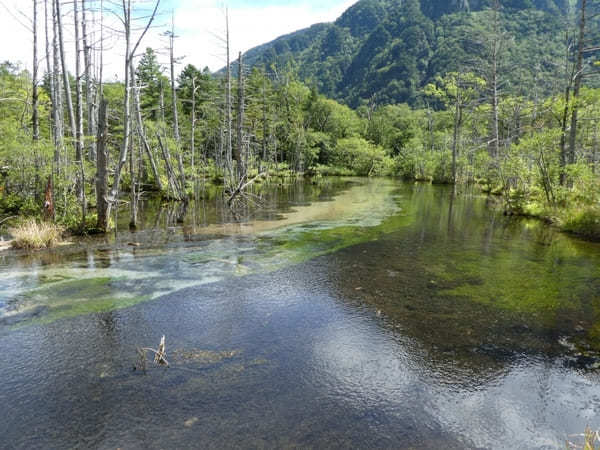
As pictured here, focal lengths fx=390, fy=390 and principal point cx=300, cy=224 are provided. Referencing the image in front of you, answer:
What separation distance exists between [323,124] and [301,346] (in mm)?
63371

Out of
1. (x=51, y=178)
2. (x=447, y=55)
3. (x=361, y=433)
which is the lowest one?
(x=361, y=433)

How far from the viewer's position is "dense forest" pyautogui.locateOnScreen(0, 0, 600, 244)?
1625 centimetres

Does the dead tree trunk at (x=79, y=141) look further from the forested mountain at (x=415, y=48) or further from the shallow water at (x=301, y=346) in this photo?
the forested mountain at (x=415, y=48)

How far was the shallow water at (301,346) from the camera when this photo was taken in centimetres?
480

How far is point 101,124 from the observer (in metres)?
13.7

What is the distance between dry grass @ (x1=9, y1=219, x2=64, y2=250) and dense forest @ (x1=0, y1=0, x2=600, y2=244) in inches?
50.1

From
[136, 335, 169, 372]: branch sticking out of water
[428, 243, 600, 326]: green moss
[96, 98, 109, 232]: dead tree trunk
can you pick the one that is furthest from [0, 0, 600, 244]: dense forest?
[136, 335, 169, 372]: branch sticking out of water

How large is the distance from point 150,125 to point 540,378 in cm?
2365

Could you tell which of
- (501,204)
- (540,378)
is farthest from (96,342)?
(501,204)

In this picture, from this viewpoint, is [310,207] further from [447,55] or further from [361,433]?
[447,55]

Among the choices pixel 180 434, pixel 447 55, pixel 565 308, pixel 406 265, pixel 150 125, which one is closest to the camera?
pixel 180 434

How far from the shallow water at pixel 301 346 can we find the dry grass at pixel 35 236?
111 centimetres

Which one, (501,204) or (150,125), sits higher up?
(150,125)

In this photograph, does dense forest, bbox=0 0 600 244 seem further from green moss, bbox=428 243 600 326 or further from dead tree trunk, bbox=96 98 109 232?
green moss, bbox=428 243 600 326
